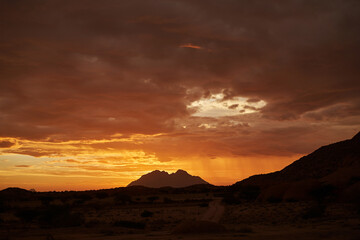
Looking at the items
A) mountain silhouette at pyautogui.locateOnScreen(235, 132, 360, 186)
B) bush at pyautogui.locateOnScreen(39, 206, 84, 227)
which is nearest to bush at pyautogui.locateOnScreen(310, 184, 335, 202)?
bush at pyautogui.locateOnScreen(39, 206, 84, 227)

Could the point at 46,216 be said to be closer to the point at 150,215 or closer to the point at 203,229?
the point at 150,215

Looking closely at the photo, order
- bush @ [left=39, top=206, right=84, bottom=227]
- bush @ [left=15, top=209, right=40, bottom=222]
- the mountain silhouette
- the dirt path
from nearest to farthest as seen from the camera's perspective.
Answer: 1. bush @ [left=39, top=206, right=84, bottom=227]
2. the dirt path
3. bush @ [left=15, top=209, right=40, bottom=222]
4. the mountain silhouette

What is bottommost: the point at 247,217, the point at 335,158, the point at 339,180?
the point at 247,217

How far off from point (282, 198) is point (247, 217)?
20.4 m

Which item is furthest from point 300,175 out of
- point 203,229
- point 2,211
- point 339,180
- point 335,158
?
point 203,229

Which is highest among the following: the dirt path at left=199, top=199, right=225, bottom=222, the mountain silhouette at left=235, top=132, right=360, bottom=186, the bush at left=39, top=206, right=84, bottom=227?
the mountain silhouette at left=235, top=132, right=360, bottom=186

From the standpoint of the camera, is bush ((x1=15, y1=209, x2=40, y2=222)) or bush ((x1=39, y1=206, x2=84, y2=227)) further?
bush ((x1=15, y1=209, x2=40, y2=222))

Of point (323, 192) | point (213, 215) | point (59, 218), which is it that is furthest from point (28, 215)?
point (323, 192)

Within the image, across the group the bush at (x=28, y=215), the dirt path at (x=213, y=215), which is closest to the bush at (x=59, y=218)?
the bush at (x=28, y=215)

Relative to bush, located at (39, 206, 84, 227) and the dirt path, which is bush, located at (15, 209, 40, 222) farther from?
the dirt path

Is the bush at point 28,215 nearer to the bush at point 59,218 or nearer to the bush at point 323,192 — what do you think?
the bush at point 59,218

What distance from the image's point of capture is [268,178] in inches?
5438

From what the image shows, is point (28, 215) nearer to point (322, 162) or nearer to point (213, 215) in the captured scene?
point (213, 215)

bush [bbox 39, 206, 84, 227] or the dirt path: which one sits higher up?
bush [bbox 39, 206, 84, 227]
